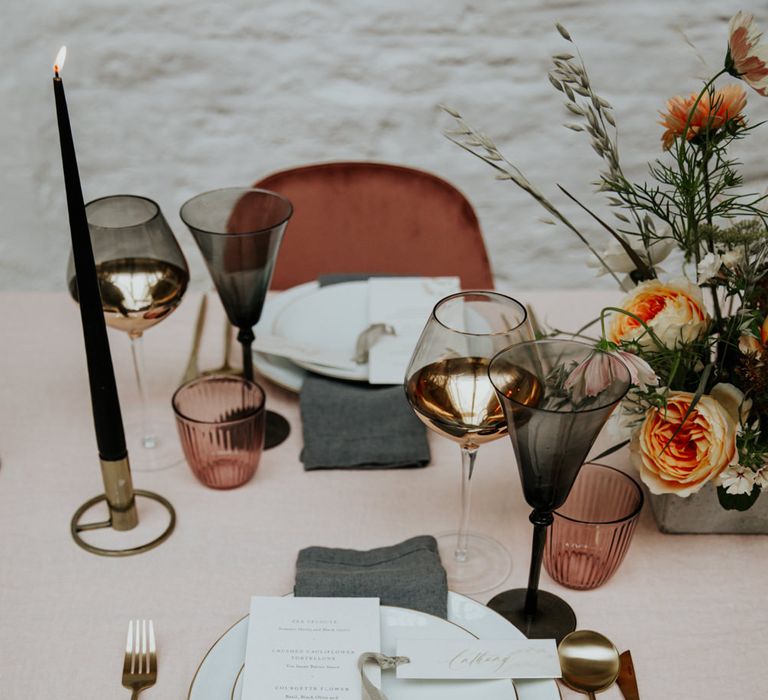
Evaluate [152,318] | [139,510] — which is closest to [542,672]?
[139,510]

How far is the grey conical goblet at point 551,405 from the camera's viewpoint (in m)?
0.71

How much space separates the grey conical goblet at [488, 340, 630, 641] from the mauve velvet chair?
2.70 ft

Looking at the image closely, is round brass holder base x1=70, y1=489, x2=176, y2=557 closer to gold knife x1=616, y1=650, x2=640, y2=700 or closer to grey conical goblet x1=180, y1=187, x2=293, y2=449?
grey conical goblet x1=180, y1=187, x2=293, y2=449

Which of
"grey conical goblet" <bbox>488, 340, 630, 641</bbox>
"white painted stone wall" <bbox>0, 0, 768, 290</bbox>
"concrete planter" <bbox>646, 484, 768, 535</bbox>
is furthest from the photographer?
"white painted stone wall" <bbox>0, 0, 768, 290</bbox>

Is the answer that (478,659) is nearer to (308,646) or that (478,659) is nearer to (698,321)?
(308,646)

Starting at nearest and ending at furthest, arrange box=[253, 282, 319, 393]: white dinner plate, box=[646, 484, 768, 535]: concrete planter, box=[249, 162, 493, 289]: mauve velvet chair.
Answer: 1. box=[646, 484, 768, 535]: concrete planter
2. box=[253, 282, 319, 393]: white dinner plate
3. box=[249, 162, 493, 289]: mauve velvet chair

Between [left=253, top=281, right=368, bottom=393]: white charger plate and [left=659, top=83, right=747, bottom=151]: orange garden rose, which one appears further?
[left=253, top=281, right=368, bottom=393]: white charger plate

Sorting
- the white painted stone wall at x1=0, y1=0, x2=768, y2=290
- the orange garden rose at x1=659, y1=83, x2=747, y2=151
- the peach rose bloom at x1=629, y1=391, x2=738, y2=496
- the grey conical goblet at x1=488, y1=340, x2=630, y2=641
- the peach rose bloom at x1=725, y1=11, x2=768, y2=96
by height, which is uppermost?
the peach rose bloom at x1=725, y1=11, x2=768, y2=96

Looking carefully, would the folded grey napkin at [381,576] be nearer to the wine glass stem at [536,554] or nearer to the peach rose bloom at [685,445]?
the wine glass stem at [536,554]

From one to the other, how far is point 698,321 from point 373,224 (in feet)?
2.80

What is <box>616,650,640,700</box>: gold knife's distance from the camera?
2.50ft

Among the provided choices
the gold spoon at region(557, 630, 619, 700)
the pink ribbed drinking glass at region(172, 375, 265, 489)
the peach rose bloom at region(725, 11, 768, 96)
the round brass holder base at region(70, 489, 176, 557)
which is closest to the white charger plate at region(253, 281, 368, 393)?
the pink ribbed drinking glass at region(172, 375, 265, 489)

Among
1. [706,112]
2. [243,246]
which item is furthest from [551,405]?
[243,246]

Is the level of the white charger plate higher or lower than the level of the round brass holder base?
higher
